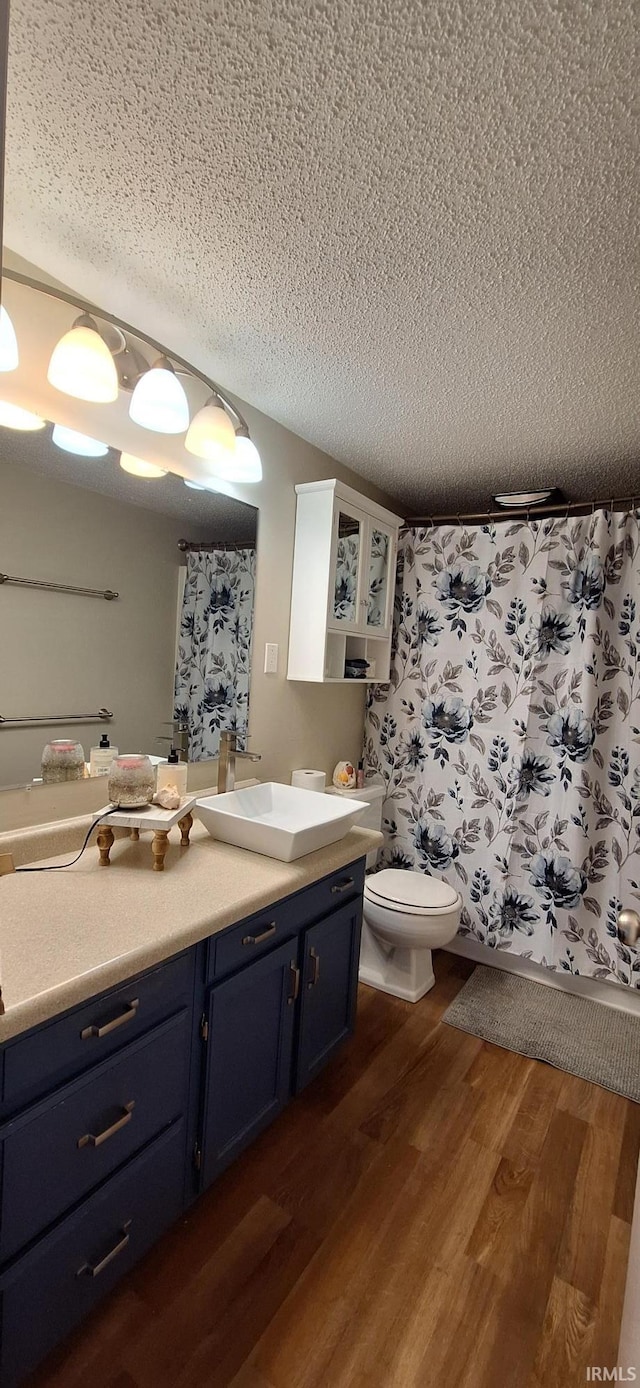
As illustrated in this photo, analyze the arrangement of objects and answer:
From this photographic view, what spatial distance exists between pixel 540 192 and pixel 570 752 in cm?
190

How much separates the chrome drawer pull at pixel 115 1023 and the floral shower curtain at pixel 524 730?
1.88 m

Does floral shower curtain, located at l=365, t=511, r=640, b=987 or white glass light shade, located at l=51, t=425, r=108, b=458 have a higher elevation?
white glass light shade, located at l=51, t=425, r=108, b=458

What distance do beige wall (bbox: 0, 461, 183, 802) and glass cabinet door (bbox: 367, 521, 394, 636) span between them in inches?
39.7

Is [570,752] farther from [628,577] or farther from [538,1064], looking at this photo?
[538,1064]

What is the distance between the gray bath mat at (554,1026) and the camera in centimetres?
199

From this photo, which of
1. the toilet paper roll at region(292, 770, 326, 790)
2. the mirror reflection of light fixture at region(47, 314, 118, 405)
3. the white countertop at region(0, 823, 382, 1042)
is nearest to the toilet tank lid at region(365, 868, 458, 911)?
the toilet paper roll at region(292, 770, 326, 790)

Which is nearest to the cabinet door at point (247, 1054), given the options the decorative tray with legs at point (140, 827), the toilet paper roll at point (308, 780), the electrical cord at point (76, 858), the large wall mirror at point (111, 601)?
the decorative tray with legs at point (140, 827)

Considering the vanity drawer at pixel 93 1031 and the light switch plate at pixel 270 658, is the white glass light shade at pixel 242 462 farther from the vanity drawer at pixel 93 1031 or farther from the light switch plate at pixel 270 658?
the vanity drawer at pixel 93 1031

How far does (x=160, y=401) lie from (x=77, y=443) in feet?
0.81

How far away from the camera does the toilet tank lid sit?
2.21 m

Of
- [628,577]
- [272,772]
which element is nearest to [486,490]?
[628,577]

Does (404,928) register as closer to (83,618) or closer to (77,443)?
(83,618)

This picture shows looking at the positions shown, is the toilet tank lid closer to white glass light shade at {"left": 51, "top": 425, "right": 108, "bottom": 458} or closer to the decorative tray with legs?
the decorative tray with legs

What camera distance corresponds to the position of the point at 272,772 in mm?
2270
